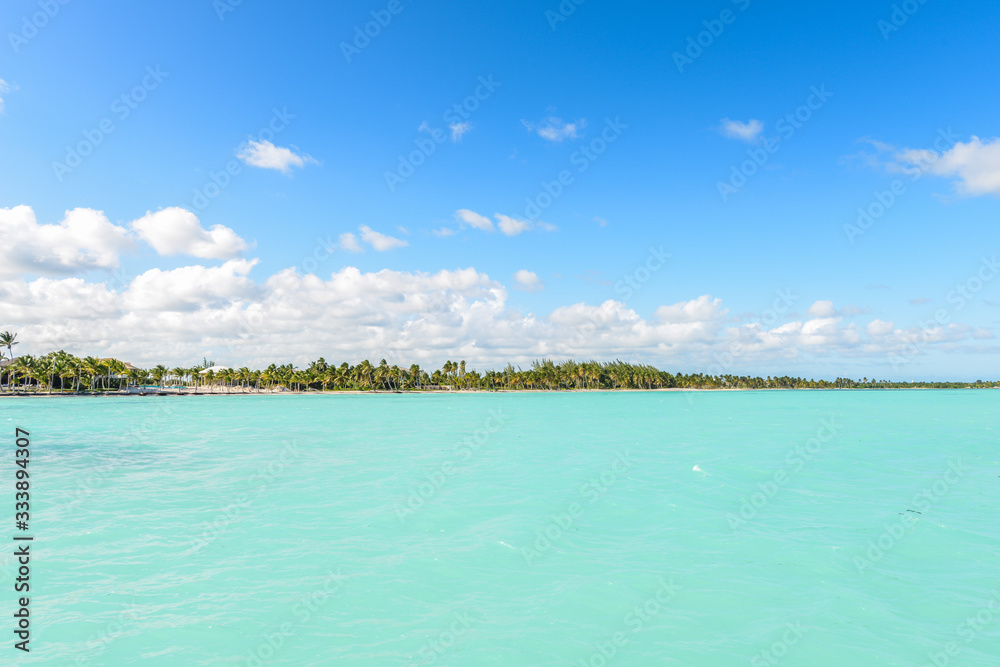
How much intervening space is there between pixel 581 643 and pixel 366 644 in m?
3.35

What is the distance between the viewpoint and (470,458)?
27094 mm

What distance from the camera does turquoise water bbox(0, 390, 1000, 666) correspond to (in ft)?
26.0

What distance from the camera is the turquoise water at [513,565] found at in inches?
312

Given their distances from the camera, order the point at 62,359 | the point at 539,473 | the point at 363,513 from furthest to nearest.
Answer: the point at 62,359
the point at 539,473
the point at 363,513

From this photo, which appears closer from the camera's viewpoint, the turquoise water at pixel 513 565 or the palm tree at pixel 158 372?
the turquoise water at pixel 513 565

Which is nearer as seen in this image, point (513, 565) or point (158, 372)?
point (513, 565)

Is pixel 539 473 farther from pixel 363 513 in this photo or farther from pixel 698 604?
pixel 698 604

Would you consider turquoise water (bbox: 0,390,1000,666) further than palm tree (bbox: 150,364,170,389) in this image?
No

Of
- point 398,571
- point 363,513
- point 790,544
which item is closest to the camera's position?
point 398,571

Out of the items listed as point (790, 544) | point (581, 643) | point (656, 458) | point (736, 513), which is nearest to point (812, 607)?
point (790, 544)

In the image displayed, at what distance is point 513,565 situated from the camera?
11.2 metres

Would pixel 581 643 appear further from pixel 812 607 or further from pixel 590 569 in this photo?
pixel 812 607

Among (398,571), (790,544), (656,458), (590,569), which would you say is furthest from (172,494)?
(656,458)

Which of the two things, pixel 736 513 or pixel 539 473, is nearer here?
pixel 736 513
